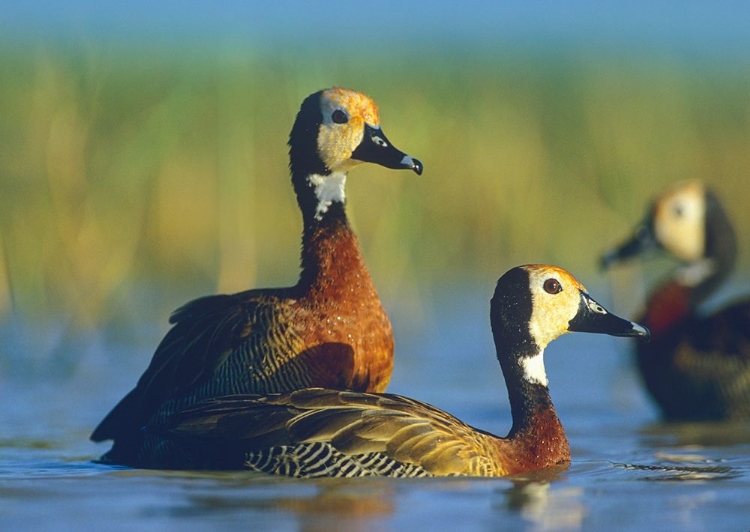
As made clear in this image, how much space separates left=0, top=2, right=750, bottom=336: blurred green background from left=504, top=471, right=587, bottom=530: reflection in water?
3852mm

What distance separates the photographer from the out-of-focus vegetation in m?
12.8

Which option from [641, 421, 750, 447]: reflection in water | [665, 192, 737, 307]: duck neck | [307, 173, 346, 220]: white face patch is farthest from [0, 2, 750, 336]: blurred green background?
[641, 421, 750, 447]: reflection in water

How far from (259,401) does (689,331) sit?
15.1 ft

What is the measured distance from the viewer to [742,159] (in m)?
20.5

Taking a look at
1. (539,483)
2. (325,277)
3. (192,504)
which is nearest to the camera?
(192,504)

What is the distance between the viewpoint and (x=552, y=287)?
8492mm

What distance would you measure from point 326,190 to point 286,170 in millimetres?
9775

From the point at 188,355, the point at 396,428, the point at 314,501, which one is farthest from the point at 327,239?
the point at 314,501

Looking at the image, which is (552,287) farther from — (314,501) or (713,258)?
(713,258)

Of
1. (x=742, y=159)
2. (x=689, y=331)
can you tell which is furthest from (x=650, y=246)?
(x=742, y=159)

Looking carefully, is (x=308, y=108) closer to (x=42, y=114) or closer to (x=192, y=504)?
(x=192, y=504)

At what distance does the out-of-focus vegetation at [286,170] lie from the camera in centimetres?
1284

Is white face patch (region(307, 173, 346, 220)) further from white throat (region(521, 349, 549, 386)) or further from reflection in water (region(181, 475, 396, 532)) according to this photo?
reflection in water (region(181, 475, 396, 532))

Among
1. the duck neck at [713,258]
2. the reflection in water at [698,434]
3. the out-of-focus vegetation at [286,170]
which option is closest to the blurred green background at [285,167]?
the out-of-focus vegetation at [286,170]
